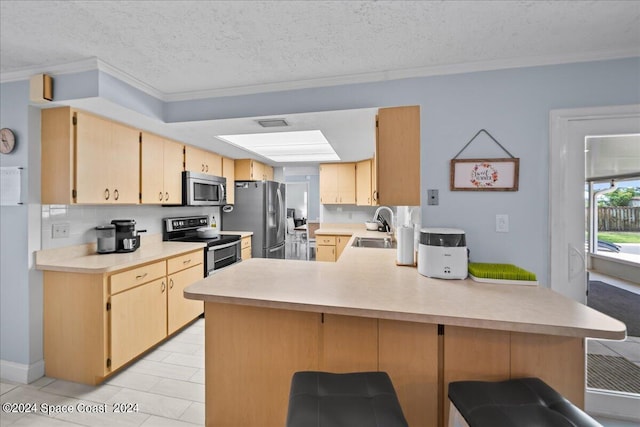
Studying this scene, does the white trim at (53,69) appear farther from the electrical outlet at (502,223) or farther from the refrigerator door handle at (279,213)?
the refrigerator door handle at (279,213)

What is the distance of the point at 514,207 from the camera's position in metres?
1.91

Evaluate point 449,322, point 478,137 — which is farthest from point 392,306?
point 478,137

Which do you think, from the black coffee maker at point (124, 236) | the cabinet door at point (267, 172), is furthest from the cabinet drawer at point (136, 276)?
the cabinet door at point (267, 172)

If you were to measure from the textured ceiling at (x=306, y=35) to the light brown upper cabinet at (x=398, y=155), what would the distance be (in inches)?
13.1

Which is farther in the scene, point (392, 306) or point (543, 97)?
point (543, 97)

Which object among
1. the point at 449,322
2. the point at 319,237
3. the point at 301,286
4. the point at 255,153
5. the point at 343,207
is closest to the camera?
the point at 449,322

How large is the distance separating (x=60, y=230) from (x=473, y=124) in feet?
10.9

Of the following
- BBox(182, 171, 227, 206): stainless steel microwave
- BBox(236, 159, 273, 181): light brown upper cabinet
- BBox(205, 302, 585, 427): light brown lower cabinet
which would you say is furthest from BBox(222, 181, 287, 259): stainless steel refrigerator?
BBox(205, 302, 585, 427): light brown lower cabinet

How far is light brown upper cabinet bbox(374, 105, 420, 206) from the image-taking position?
1.99 metres

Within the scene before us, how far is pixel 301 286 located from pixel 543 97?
203 centimetres

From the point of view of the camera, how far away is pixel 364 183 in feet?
14.9

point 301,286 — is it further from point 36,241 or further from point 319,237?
point 319,237

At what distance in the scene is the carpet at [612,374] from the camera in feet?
6.09

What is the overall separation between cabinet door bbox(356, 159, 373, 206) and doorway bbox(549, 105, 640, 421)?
2655mm
